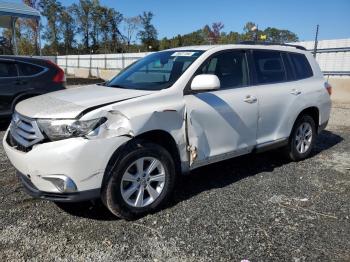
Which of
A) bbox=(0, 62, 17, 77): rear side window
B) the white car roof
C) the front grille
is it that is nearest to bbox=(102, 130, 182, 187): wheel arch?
the front grille

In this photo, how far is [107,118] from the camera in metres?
3.42

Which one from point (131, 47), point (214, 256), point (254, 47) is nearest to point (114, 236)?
point (214, 256)

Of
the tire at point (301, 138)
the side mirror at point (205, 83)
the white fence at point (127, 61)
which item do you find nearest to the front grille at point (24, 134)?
the side mirror at point (205, 83)

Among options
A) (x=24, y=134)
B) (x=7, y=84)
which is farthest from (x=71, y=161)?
(x=7, y=84)

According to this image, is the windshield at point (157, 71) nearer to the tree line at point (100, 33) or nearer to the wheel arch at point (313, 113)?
the wheel arch at point (313, 113)

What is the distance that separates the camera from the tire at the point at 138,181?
349 cm

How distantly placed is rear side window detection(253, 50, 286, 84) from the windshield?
0.98 m

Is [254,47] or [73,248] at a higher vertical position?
[254,47]

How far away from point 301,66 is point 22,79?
5.70 metres

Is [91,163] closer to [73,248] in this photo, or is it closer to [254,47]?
[73,248]

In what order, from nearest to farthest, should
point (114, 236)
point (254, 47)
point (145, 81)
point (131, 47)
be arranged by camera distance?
point (114, 236), point (145, 81), point (254, 47), point (131, 47)

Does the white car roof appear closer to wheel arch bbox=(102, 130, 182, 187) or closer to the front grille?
wheel arch bbox=(102, 130, 182, 187)

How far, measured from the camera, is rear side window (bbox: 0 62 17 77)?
7738 mm

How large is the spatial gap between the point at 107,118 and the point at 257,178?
2522 millimetres
